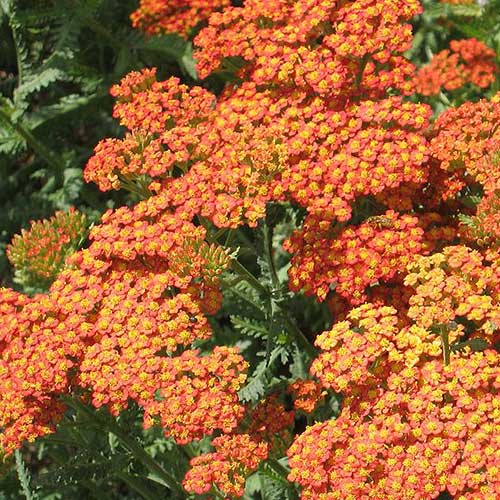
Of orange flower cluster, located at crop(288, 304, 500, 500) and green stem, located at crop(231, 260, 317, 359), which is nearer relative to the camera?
orange flower cluster, located at crop(288, 304, 500, 500)

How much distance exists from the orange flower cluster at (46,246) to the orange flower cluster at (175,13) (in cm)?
140

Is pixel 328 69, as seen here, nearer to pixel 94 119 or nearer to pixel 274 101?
pixel 274 101

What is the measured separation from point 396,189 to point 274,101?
68cm

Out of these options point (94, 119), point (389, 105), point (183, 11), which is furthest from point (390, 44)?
point (94, 119)

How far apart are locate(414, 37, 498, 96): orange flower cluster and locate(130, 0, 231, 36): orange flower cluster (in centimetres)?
127

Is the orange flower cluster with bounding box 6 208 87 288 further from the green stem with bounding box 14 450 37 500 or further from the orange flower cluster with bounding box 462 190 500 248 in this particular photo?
the orange flower cluster with bounding box 462 190 500 248

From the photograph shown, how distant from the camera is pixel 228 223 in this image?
388 cm

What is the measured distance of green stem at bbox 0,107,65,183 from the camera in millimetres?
5395

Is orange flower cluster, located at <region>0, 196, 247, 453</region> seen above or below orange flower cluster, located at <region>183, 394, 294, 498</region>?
above

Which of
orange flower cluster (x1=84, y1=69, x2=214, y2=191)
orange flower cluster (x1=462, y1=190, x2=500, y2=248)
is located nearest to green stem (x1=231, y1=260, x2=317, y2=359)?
orange flower cluster (x1=84, y1=69, x2=214, y2=191)

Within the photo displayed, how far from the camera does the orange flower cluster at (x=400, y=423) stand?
3293 millimetres

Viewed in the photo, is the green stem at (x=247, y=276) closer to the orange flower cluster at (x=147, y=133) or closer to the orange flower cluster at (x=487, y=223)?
the orange flower cluster at (x=147, y=133)

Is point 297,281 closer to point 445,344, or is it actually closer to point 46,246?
point 445,344

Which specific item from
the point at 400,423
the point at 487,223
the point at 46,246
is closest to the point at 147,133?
the point at 46,246
